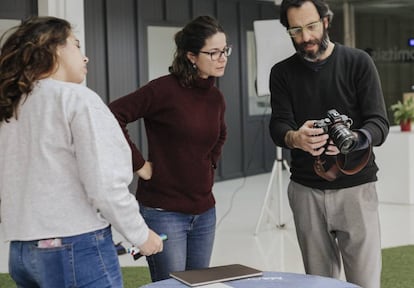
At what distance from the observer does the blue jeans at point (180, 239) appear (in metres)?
2.82

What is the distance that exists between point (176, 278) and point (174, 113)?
81 cm

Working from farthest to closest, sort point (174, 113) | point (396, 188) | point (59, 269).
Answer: point (396, 188) < point (174, 113) < point (59, 269)

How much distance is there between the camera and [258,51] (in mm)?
6727

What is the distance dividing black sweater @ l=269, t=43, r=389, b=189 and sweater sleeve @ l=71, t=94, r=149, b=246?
3.00 feet

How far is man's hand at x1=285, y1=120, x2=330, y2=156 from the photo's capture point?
2.46 meters

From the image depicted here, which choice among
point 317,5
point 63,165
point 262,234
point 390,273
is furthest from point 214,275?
point 262,234

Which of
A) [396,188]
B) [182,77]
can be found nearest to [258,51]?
[396,188]

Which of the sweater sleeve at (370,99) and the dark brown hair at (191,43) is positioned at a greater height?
the dark brown hair at (191,43)

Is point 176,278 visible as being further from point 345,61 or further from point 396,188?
point 396,188

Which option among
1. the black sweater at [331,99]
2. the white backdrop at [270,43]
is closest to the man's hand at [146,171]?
the black sweater at [331,99]

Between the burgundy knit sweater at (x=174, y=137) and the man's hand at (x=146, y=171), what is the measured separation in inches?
0.7

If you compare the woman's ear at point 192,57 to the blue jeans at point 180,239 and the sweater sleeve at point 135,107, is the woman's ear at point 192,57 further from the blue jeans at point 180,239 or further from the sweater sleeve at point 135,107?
the blue jeans at point 180,239

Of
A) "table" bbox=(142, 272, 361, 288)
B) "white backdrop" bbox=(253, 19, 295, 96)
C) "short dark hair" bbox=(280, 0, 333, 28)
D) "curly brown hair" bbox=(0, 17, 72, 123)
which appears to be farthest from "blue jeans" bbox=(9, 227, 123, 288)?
"white backdrop" bbox=(253, 19, 295, 96)

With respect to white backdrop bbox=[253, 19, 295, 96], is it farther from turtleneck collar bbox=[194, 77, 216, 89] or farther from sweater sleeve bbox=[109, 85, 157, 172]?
sweater sleeve bbox=[109, 85, 157, 172]
